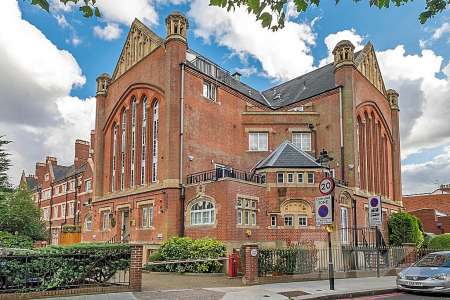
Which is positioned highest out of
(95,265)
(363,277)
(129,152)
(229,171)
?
(129,152)

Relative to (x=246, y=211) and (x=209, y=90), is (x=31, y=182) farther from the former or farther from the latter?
(x=246, y=211)

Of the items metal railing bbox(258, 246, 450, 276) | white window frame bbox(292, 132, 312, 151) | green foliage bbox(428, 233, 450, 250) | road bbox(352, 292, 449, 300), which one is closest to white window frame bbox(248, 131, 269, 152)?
white window frame bbox(292, 132, 312, 151)

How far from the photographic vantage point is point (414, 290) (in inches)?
550

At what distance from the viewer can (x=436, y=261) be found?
1489 cm

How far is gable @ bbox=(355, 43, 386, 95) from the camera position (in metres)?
35.9

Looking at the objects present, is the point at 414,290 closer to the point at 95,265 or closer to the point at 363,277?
the point at 363,277

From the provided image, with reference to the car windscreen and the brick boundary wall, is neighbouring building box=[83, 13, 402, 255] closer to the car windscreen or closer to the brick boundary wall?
the car windscreen

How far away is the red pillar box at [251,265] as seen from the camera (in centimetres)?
1530

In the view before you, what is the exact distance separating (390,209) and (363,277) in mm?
20613

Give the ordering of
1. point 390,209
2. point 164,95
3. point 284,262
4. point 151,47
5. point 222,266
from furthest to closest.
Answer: point 390,209
point 151,47
point 164,95
point 222,266
point 284,262

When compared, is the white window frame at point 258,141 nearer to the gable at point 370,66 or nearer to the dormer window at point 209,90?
the dormer window at point 209,90

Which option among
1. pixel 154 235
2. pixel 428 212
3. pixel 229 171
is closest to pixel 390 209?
pixel 428 212

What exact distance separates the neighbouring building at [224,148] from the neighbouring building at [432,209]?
8.34 m

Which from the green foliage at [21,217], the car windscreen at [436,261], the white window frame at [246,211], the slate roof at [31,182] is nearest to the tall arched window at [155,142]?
the white window frame at [246,211]
